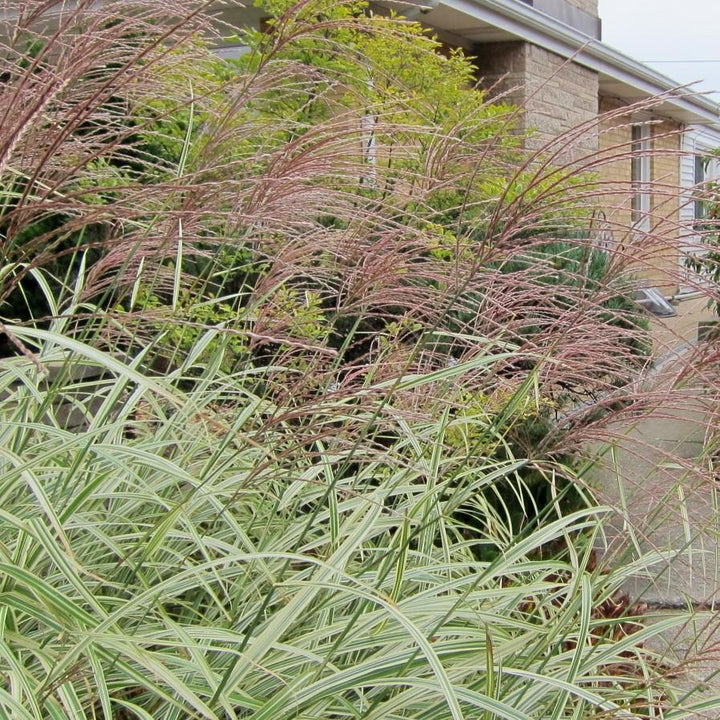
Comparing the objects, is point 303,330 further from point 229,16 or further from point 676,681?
point 229,16

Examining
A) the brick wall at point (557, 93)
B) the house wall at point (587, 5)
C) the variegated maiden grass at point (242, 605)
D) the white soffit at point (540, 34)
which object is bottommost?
the variegated maiden grass at point (242, 605)

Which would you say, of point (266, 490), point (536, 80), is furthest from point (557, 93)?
point (266, 490)

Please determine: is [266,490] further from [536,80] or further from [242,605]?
[536,80]

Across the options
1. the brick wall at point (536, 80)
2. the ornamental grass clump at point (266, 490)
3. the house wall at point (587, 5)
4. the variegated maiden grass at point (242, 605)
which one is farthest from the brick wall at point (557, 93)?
the variegated maiden grass at point (242, 605)

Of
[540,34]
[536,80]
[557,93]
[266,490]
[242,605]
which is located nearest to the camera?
[242,605]

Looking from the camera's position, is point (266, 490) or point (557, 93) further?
point (557, 93)

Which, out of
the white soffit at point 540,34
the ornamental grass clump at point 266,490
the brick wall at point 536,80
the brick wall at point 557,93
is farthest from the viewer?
the brick wall at point 557,93

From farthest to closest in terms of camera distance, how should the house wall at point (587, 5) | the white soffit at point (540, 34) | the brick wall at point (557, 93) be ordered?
the house wall at point (587, 5)
the brick wall at point (557, 93)
the white soffit at point (540, 34)

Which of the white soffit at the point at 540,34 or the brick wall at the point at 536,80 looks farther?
the brick wall at the point at 536,80

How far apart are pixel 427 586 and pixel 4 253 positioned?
4.81 ft

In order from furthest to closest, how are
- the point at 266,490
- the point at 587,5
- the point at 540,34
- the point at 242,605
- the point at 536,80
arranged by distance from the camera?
1. the point at 587,5
2. the point at 536,80
3. the point at 540,34
4. the point at 266,490
5. the point at 242,605

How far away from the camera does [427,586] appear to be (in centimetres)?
243

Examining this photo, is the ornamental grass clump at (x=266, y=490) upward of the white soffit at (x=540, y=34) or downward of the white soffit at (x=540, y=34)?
downward

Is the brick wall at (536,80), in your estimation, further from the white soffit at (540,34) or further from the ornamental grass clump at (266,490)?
the ornamental grass clump at (266,490)
